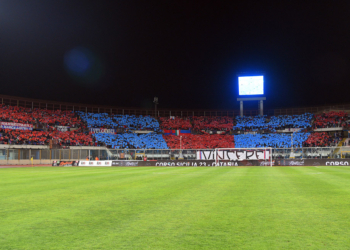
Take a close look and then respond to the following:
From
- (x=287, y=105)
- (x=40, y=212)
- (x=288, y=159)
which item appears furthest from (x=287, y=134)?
(x=40, y=212)

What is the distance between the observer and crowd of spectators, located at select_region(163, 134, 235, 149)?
6556 centimetres

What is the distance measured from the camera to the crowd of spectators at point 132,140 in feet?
202

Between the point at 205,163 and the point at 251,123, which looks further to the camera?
the point at 251,123

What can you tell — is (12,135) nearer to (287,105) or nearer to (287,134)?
(287,134)

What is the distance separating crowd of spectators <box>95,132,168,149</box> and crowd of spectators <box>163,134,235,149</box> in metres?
2.20

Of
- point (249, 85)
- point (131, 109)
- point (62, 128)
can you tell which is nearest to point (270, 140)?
point (249, 85)

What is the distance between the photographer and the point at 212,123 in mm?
78062

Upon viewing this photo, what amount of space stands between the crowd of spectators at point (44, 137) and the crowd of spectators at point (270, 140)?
32.5 meters

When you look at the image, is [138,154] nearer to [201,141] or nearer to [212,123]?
[201,141]

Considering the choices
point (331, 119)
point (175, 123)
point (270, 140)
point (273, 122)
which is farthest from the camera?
point (175, 123)

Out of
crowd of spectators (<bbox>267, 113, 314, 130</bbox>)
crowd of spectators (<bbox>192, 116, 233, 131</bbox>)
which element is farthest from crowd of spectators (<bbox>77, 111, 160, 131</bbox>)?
crowd of spectators (<bbox>267, 113, 314, 130</bbox>)

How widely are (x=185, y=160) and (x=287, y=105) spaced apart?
5564 cm

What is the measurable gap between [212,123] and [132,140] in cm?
2313

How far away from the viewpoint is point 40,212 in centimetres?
852
